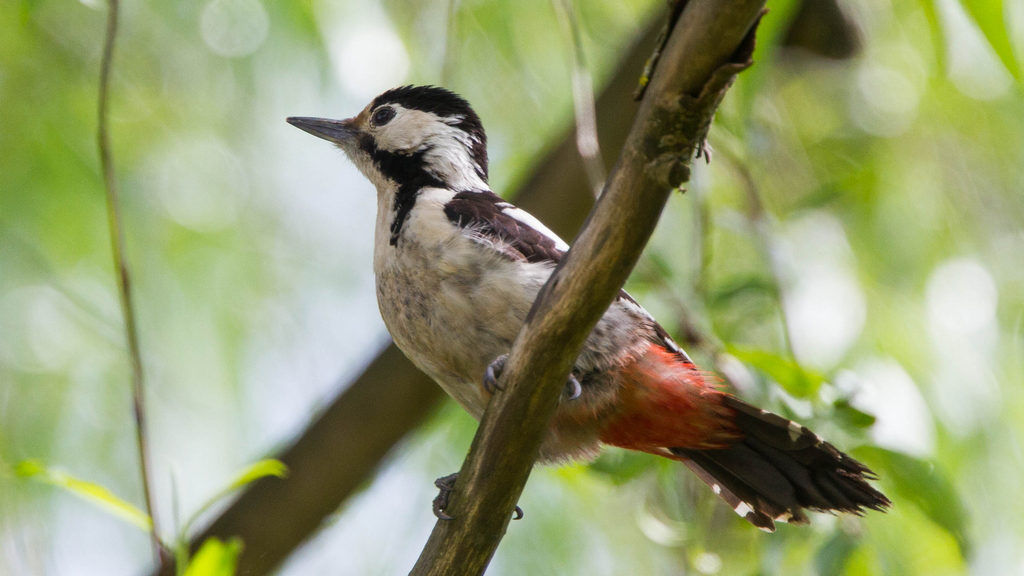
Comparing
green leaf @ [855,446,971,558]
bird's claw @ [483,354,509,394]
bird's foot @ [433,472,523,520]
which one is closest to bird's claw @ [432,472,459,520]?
bird's foot @ [433,472,523,520]

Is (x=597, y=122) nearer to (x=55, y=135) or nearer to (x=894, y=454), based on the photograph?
(x=894, y=454)

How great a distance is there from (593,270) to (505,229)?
0.92 m

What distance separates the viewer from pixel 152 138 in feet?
14.0

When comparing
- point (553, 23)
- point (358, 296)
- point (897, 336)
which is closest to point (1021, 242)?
point (897, 336)

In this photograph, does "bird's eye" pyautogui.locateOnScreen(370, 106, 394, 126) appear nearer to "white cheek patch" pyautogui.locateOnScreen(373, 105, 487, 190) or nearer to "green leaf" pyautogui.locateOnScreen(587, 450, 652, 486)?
"white cheek patch" pyautogui.locateOnScreen(373, 105, 487, 190)

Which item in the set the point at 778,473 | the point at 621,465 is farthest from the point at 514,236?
the point at 778,473

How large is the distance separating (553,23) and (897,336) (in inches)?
71.9

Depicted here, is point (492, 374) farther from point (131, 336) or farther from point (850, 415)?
point (850, 415)

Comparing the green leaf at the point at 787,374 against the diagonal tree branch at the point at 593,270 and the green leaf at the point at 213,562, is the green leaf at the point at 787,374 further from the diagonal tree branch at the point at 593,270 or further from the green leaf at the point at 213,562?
the green leaf at the point at 213,562

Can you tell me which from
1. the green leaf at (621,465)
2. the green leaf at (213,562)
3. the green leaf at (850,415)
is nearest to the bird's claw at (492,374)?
the green leaf at (213,562)

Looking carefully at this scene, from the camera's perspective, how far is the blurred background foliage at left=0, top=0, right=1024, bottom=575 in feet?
11.5

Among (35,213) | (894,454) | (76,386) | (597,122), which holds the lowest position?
(76,386)

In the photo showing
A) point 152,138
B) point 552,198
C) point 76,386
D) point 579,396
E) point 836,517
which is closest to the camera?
point 579,396

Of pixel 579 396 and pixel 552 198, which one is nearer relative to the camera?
pixel 579 396
